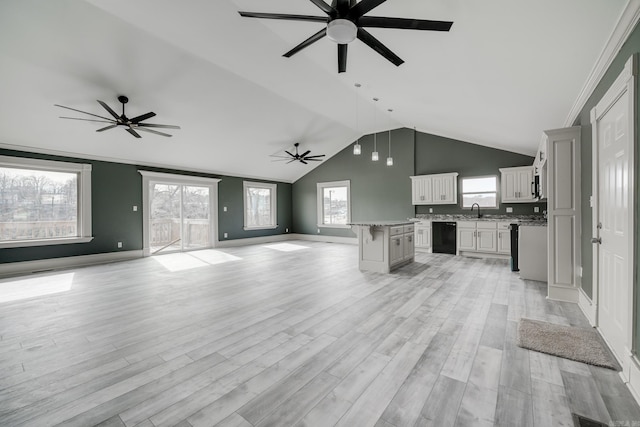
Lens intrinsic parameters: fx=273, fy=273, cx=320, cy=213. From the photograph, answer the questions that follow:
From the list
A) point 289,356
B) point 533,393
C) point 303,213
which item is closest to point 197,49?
point 289,356

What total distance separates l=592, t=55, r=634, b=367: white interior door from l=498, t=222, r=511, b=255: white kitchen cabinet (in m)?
3.90

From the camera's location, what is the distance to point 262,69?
446 centimetres

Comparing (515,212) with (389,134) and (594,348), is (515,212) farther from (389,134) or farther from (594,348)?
(594,348)

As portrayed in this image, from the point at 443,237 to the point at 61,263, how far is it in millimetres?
8671

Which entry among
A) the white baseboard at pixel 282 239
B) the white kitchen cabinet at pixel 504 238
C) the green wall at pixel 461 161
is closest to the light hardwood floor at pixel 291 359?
the white kitchen cabinet at pixel 504 238

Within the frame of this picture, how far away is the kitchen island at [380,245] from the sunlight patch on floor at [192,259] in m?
3.17

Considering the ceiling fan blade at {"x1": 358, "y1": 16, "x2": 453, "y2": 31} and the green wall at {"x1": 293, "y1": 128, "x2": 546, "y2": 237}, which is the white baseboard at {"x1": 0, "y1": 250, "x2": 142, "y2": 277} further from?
the ceiling fan blade at {"x1": 358, "y1": 16, "x2": 453, "y2": 31}

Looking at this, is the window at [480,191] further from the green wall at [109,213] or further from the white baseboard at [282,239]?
the green wall at [109,213]

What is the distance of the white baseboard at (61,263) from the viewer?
5.17 metres

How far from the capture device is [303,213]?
1058 centimetres

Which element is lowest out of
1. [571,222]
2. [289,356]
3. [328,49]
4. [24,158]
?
[289,356]

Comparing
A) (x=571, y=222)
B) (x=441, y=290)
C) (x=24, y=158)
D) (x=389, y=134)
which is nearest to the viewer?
(x=571, y=222)

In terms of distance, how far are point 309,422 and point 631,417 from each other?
175 cm

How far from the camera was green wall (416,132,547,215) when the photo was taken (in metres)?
6.50
